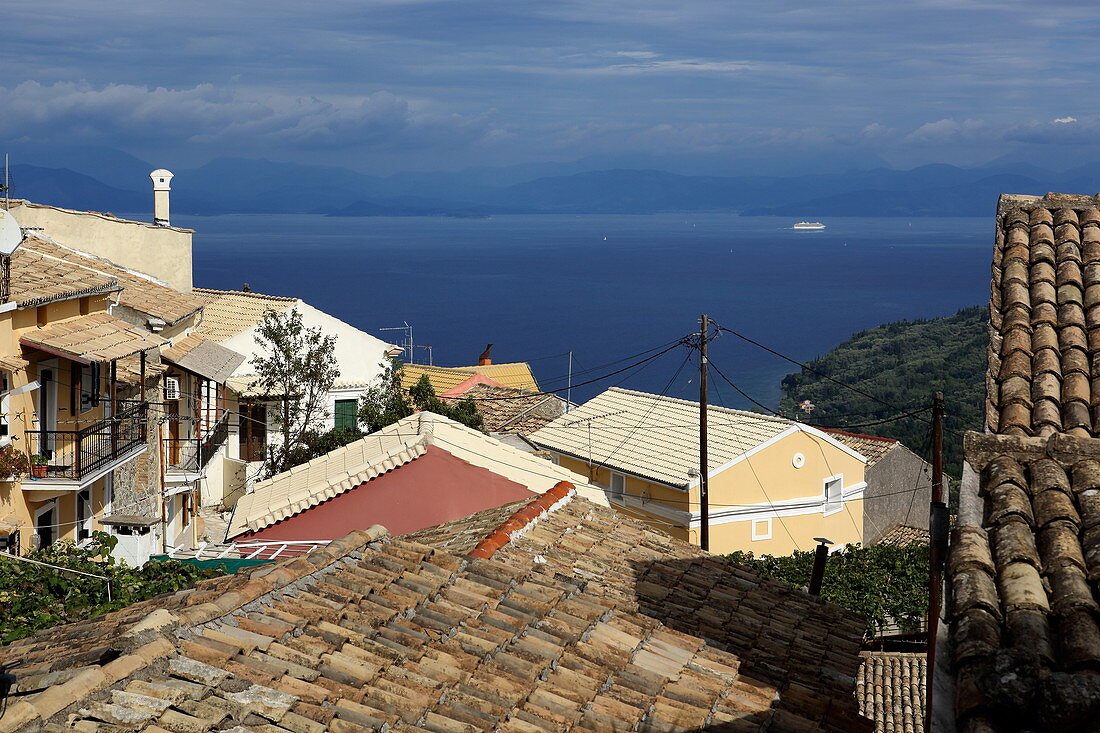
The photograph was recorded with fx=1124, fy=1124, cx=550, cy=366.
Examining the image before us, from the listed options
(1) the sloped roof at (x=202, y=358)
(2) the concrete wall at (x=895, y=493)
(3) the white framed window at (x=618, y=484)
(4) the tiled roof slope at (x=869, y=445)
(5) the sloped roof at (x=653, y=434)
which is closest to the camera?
(1) the sloped roof at (x=202, y=358)

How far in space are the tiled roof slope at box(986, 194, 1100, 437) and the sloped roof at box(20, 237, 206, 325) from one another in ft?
53.7

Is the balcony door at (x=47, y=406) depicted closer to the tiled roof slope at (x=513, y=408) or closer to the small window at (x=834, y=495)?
the tiled roof slope at (x=513, y=408)

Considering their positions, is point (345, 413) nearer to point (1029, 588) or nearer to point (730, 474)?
point (730, 474)

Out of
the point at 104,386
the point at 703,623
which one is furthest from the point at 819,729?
the point at 104,386

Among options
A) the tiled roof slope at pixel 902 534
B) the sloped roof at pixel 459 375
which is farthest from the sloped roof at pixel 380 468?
the sloped roof at pixel 459 375

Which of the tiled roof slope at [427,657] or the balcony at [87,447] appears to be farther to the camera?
the balcony at [87,447]

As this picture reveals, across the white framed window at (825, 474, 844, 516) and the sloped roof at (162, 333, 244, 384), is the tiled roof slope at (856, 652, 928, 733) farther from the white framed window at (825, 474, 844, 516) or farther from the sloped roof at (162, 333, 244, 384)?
the sloped roof at (162, 333, 244, 384)

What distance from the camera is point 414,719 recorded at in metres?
5.36

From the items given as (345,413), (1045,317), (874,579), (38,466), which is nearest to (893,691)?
(874,579)

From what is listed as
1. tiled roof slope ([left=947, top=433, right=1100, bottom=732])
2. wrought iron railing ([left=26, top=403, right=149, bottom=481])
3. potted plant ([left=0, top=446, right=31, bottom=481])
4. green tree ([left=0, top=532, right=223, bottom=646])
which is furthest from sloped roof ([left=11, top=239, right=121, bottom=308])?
tiled roof slope ([left=947, top=433, right=1100, bottom=732])

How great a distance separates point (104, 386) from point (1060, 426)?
17.6 meters

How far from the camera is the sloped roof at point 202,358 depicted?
22.1 m

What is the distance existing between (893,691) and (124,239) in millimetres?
20480

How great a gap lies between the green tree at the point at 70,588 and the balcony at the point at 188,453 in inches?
480
